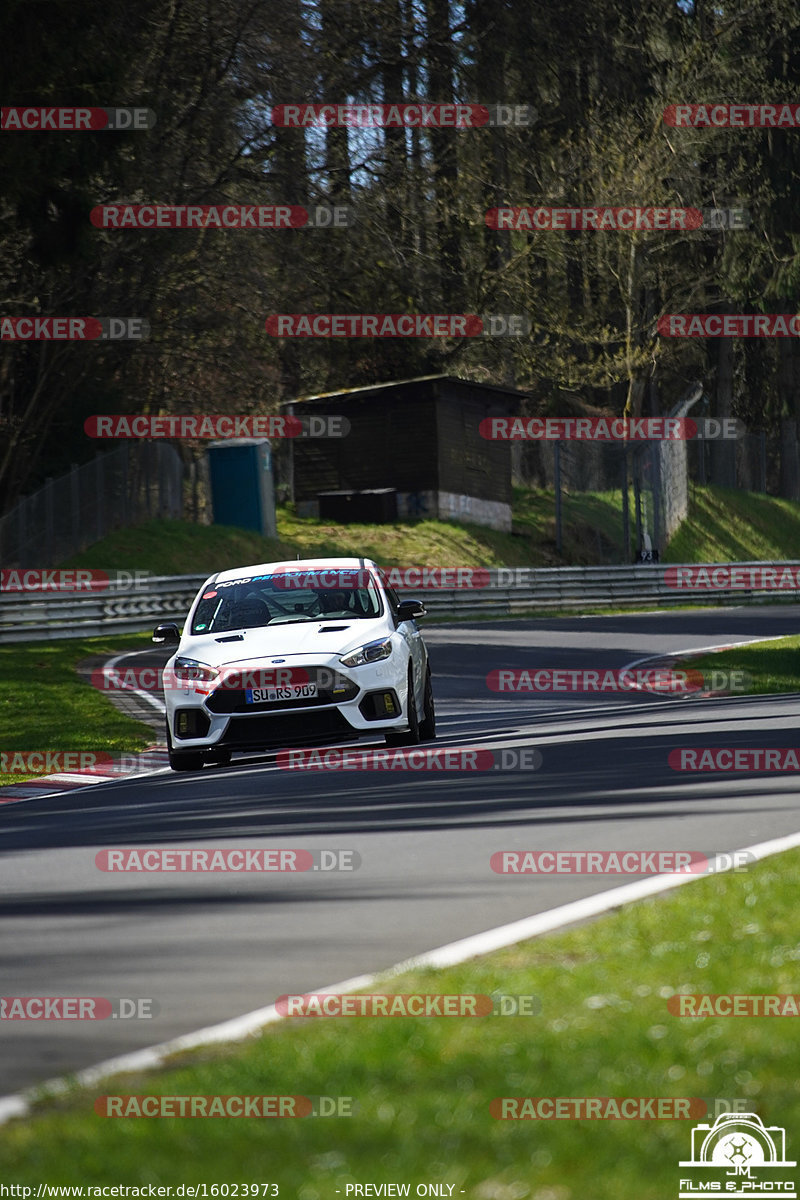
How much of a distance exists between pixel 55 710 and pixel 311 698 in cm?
836

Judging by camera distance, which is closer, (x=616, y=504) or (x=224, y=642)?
(x=224, y=642)

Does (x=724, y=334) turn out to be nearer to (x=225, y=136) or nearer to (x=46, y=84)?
(x=225, y=136)

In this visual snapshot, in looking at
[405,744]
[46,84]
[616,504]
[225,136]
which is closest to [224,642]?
[405,744]

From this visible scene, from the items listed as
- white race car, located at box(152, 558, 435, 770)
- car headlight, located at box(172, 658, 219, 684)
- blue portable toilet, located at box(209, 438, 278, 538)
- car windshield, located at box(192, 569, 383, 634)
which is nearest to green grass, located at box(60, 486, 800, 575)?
blue portable toilet, located at box(209, 438, 278, 538)

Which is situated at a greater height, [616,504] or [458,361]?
[458,361]

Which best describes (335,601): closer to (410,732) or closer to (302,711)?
(410,732)

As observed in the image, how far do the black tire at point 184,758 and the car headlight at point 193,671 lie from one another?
55 cm

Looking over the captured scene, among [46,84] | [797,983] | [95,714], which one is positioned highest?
[46,84]

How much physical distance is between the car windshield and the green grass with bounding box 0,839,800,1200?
366 inches

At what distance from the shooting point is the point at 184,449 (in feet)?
169

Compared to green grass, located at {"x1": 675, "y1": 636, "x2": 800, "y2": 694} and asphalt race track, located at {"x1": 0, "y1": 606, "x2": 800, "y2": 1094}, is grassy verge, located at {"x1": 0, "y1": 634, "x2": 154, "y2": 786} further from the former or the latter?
green grass, located at {"x1": 675, "y1": 636, "x2": 800, "y2": 694}

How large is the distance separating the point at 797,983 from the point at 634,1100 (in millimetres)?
1423

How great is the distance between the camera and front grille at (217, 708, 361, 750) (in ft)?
48.0

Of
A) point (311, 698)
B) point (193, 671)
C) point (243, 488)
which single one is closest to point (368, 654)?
point (311, 698)
